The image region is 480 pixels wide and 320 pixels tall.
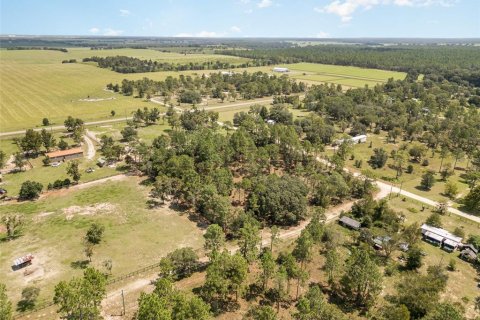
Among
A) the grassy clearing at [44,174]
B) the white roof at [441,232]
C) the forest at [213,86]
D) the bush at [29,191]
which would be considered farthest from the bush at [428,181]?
the forest at [213,86]

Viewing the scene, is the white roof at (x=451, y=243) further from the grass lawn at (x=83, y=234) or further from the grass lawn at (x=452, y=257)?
the grass lawn at (x=83, y=234)

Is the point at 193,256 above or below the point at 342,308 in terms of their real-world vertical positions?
above

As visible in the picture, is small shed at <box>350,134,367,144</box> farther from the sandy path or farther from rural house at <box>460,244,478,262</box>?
the sandy path

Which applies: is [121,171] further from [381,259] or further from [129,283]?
[381,259]

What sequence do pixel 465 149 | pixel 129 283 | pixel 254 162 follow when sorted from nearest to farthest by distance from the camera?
pixel 129 283 → pixel 254 162 → pixel 465 149

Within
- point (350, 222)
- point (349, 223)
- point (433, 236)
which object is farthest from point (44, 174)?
point (433, 236)

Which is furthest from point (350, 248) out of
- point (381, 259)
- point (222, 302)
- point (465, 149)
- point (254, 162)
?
point (465, 149)
